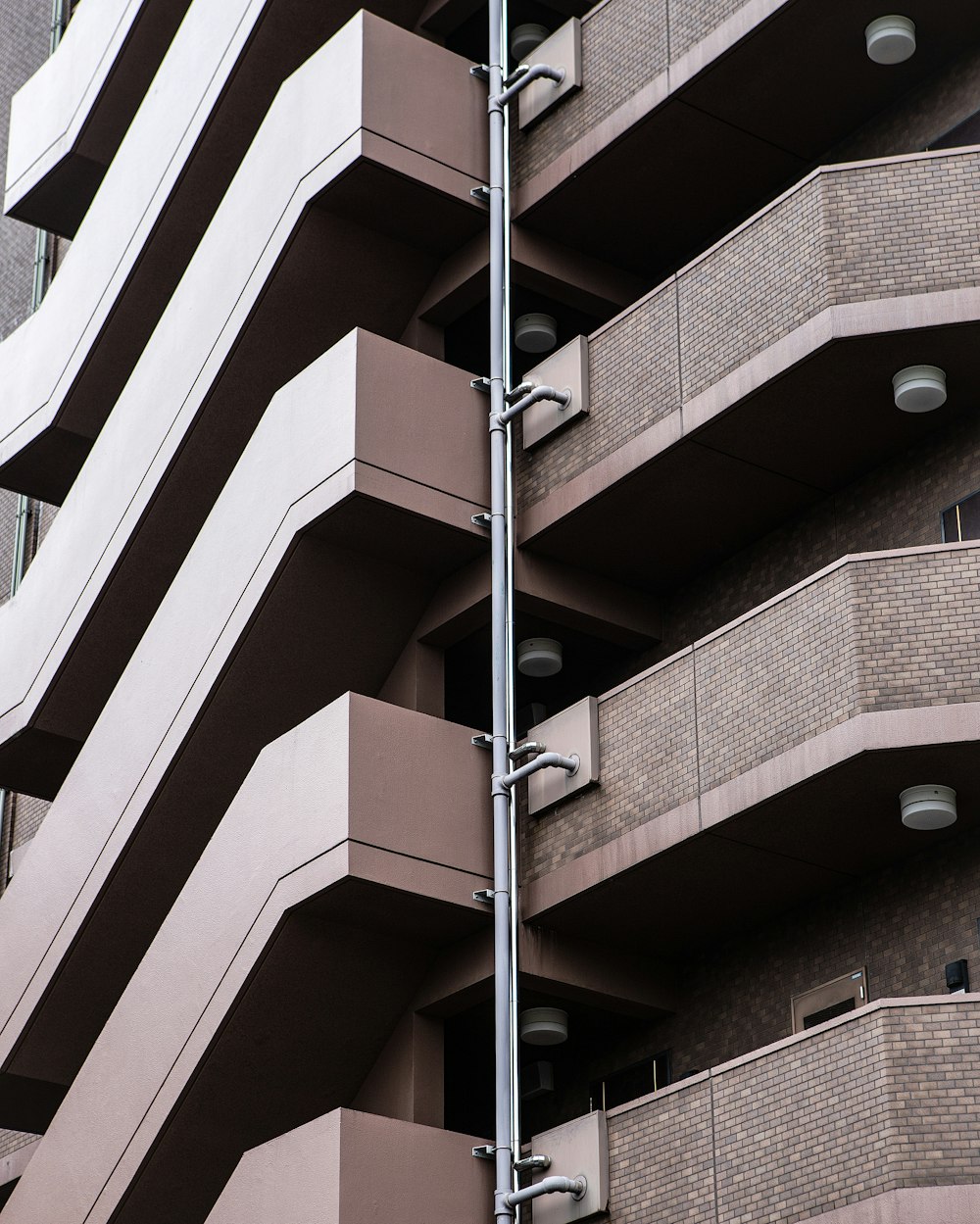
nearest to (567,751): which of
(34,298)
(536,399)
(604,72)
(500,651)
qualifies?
(500,651)

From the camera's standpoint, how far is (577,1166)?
51.5 feet

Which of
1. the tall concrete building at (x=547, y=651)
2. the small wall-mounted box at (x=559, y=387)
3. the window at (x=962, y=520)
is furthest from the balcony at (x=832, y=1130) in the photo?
the small wall-mounted box at (x=559, y=387)

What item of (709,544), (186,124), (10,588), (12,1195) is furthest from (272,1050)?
(10,588)

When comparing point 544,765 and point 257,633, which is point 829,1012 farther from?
point 257,633

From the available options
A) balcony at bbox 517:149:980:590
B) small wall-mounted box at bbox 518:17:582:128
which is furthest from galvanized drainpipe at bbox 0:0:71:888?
balcony at bbox 517:149:980:590

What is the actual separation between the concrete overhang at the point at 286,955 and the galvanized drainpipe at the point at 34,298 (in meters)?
8.91

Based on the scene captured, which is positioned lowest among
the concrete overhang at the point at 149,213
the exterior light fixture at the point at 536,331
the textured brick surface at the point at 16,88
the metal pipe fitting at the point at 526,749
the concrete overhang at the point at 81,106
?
the metal pipe fitting at the point at 526,749

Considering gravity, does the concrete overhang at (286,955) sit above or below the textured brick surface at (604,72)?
below

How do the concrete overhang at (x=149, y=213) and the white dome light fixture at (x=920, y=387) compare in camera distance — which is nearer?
the white dome light fixture at (x=920, y=387)

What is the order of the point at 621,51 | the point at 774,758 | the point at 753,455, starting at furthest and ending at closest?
the point at 621,51 < the point at 753,455 < the point at 774,758

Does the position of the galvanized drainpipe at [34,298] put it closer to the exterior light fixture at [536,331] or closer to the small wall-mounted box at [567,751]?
the exterior light fixture at [536,331]

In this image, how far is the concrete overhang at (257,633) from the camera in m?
17.8

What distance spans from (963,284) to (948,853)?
4204 millimetres

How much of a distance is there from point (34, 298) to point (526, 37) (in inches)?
420
